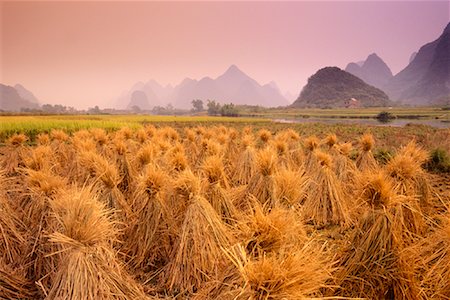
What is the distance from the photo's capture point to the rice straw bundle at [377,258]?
3.10 metres

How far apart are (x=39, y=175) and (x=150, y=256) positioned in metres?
2.15

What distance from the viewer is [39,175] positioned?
14.4ft

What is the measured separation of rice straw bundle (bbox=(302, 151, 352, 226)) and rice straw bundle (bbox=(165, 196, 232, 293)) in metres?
3.21

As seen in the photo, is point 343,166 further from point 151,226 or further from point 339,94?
point 339,94

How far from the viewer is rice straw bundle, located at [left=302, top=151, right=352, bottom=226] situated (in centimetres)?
655

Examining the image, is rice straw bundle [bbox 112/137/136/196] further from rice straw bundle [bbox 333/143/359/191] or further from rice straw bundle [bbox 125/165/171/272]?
rice straw bundle [bbox 333/143/359/191]

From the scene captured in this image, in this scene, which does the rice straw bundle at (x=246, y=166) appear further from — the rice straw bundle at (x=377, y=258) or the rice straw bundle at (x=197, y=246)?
the rice straw bundle at (x=377, y=258)

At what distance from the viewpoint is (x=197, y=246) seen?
3846 mm

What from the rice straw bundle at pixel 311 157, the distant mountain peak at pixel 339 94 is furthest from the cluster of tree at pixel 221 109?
the rice straw bundle at pixel 311 157

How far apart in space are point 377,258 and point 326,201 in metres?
3.46

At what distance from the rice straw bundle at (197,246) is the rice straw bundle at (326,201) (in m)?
3.21

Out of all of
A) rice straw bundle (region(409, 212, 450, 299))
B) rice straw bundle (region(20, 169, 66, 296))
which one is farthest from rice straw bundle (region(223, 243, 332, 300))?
rice straw bundle (region(20, 169, 66, 296))

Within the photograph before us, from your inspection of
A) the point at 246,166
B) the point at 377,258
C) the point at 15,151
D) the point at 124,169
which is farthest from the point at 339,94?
the point at 377,258

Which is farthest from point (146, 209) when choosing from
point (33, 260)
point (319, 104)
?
point (319, 104)
